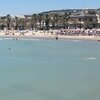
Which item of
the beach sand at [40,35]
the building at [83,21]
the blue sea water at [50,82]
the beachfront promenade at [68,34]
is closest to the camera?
the blue sea water at [50,82]

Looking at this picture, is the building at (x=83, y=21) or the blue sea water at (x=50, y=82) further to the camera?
the building at (x=83, y=21)

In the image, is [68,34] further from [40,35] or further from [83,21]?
[83,21]

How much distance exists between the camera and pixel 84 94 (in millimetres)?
25625

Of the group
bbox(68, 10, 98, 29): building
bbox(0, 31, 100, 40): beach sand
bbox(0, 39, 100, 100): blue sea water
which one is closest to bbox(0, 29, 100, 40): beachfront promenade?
bbox(0, 31, 100, 40): beach sand

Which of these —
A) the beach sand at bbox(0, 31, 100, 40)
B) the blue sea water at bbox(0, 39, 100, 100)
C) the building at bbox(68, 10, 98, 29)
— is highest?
the building at bbox(68, 10, 98, 29)

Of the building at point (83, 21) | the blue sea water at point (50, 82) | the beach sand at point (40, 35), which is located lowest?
the beach sand at point (40, 35)

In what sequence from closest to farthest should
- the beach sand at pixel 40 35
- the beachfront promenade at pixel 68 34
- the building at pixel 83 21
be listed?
1. the beachfront promenade at pixel 68 34
2. the beach sand at pixel 40 35
3. the building at pixel 83 21

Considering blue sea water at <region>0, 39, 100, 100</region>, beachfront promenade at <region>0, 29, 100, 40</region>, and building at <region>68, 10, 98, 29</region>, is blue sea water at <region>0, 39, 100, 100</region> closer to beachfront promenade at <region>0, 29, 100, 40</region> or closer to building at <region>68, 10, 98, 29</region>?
beachfront promenade at <region>0, 29, 100, 40</region>

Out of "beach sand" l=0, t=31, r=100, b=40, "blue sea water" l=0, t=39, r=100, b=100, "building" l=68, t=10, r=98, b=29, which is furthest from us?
"building" l=68, t=10, r=98, b=29

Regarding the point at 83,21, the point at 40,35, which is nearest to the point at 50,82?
the point at 40,35

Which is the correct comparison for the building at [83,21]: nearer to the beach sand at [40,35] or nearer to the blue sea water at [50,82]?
the beach sand at [40,35]

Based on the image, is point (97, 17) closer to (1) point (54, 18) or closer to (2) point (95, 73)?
(1) point (54, 18)

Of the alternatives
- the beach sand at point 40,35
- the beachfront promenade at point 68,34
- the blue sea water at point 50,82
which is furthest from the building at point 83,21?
the blue sea water at point 50,82

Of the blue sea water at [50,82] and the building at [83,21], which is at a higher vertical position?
the building at [83,21]
